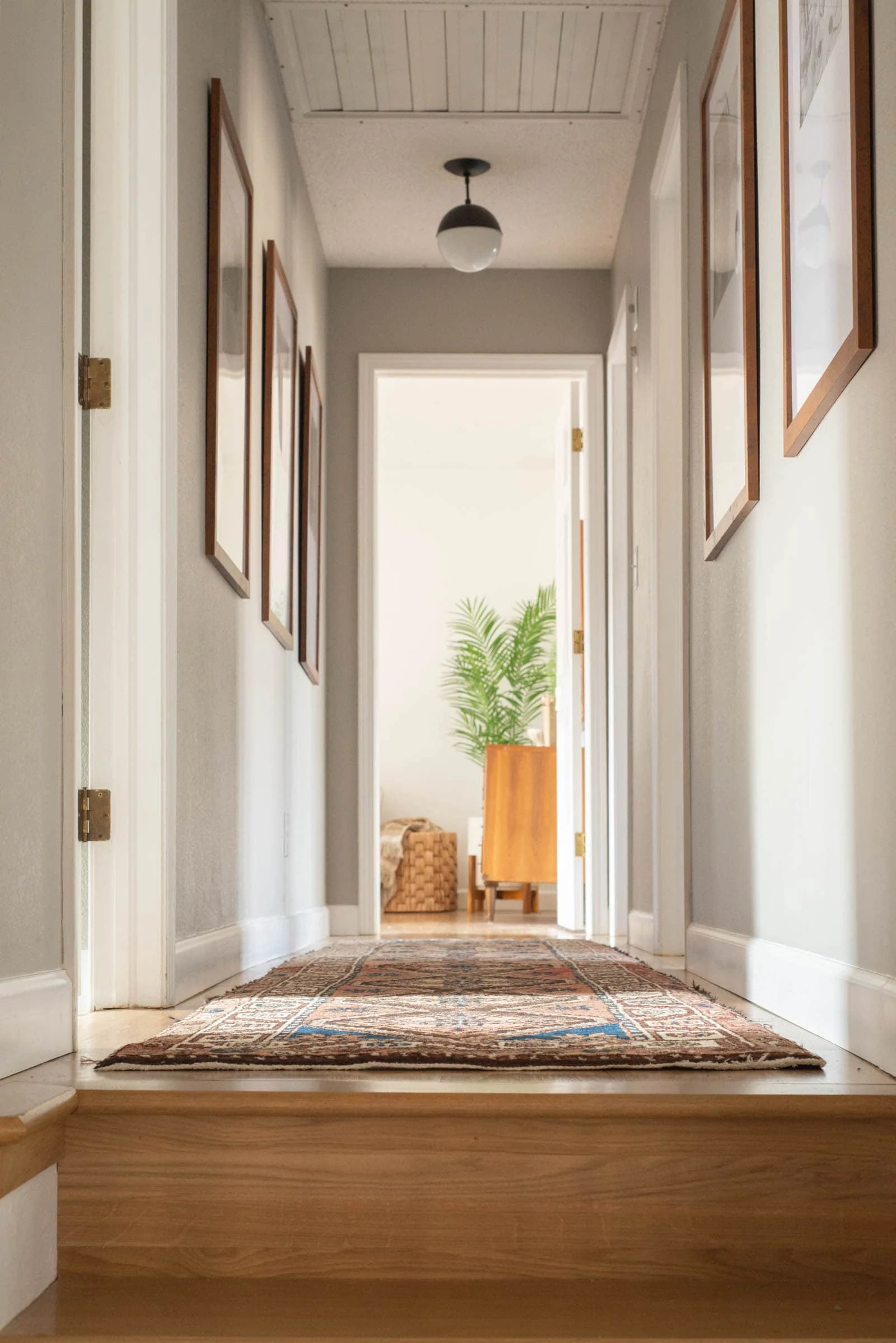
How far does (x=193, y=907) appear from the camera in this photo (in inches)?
97.0

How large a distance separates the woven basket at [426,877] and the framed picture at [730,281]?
4.72 meters

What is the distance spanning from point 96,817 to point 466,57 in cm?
264

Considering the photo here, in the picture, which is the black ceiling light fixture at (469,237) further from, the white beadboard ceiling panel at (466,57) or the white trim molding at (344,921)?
the white trim molding at (344,921)

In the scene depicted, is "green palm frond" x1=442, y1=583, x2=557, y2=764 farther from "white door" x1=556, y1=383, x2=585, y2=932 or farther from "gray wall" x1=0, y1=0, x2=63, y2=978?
"gray wall" x1=0, y1=0, x2=63, y2=978

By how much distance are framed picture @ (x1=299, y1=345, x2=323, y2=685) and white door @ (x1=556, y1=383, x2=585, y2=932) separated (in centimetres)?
108

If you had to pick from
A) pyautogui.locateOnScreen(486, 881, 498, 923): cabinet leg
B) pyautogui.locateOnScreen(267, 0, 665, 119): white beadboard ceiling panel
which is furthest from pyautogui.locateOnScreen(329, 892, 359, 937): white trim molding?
pyautogui.locateOnScreen(267, 0, 665, 119): white beadboard ceiling panel

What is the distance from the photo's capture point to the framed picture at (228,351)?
2.64 meters

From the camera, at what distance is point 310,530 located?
4.40 metres

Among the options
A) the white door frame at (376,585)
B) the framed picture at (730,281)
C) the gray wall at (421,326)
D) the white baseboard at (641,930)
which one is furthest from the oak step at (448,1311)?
the gray wall at (421,326)

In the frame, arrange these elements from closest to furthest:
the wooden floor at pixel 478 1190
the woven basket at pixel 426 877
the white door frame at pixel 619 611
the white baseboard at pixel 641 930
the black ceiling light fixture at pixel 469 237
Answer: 1. the wooden floor at pixel 478 1190
2. the white baseboard at pixel 641 930
3. the black ceiling light fixture at pixel 469 237
4. the white door frame at pixel 619 611
5. the woven basket at pixel 426 877

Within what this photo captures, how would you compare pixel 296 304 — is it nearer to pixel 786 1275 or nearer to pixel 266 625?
pixel 266 625

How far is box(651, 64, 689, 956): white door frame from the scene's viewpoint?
10.6 feet

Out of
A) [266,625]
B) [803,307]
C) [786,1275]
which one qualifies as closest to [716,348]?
[803,307]

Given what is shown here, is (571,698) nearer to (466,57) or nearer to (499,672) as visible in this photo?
(466,57)
